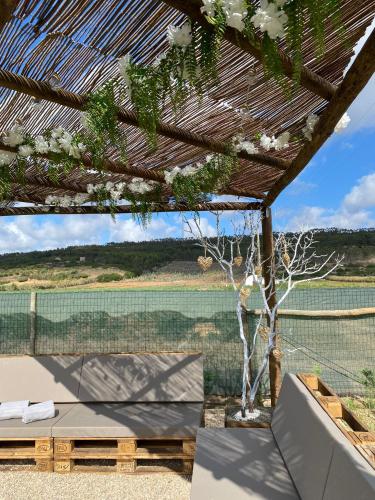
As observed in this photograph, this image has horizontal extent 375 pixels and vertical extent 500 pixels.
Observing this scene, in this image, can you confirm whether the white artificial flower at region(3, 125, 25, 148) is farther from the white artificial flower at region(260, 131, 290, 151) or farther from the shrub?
the shrub

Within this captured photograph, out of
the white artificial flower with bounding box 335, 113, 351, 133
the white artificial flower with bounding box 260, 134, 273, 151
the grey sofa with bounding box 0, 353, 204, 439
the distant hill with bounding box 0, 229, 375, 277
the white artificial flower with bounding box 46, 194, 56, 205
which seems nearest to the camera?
the white artificial flower with bounding box 335, 113, 351, 133

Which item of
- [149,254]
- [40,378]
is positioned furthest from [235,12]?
[149,254]

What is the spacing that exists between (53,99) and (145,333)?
12.2ft

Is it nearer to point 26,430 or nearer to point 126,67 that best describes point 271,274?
point 26,430

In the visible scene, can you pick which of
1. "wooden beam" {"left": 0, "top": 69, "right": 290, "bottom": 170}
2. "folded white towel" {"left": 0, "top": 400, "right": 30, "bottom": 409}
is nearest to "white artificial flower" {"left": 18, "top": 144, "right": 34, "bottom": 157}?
"wooden beam" {"left": 0, "top": 69, "right": 290, "bottom": 170}

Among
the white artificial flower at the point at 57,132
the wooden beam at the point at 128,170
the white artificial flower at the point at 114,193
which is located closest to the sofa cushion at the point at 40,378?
the white artificial flower at the point at 114,193

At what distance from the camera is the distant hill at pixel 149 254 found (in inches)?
411

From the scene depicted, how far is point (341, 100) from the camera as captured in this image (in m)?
1.79

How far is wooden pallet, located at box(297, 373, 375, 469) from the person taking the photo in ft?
5.13

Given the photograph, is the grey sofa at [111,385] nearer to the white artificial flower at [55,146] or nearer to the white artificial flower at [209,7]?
the white artificial flower at [55,146]

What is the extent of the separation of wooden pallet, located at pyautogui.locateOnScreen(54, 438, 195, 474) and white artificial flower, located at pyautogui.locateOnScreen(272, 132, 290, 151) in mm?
2027

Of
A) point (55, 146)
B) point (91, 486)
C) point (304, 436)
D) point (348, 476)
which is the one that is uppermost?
point (55, 146)

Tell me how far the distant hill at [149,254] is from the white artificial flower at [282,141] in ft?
23.5

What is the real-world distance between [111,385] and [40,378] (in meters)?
0.64
